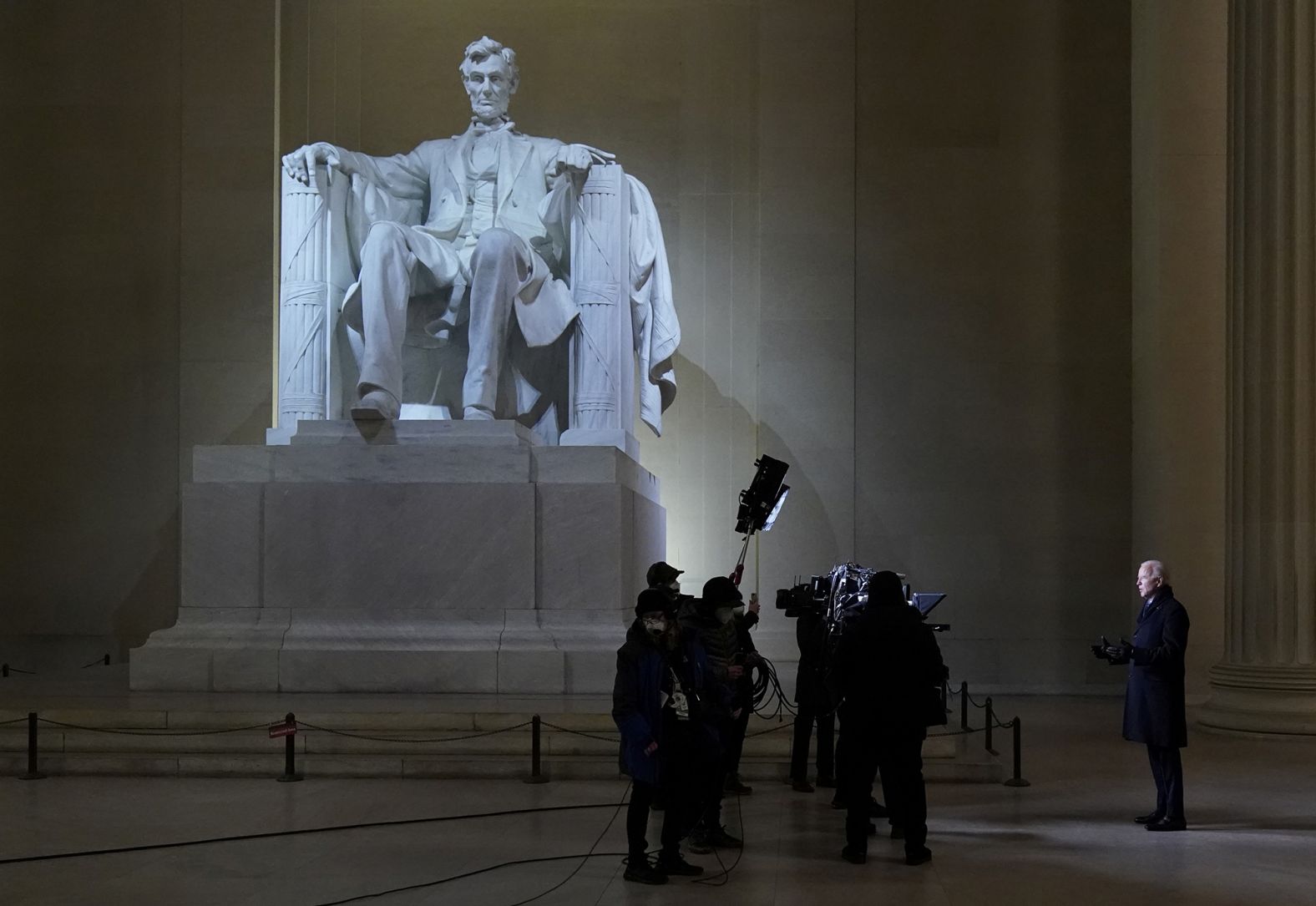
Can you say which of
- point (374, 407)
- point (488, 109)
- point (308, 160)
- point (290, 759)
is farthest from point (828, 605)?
point (488, 109)

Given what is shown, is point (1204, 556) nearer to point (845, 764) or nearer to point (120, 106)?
point (845, 764)

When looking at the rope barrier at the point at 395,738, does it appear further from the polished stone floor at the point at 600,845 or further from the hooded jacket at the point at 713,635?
the hooded jacket at the point at 713,635

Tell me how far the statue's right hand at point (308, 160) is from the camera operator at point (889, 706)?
6035mm

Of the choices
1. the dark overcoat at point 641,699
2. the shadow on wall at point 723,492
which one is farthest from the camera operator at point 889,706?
the shadow on wall at point 723,492

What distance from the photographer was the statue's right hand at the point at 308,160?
33.8ft

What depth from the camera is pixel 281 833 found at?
20.1 ft

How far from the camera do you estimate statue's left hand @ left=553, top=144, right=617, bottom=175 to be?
1018 cm

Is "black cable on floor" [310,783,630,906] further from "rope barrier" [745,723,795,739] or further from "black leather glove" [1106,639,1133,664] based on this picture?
"black leather glove" [1106,639,1133,664]

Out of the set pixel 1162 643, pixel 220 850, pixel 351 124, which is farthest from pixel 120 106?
pixel 1162 643

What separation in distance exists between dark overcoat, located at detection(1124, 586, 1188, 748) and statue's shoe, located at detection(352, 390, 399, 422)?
516 centimetres

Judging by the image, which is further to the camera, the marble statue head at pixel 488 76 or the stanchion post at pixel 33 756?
the marble statue head at pixel 488 76

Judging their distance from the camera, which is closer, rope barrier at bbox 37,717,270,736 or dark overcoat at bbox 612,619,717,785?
dark overcoat at bbox 612,619,717,785

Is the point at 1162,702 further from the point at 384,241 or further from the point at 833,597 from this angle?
the point at 384,241

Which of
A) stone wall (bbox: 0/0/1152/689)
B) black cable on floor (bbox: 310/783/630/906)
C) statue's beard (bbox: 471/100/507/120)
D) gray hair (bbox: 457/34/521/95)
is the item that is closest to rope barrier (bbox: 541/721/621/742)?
black cable on floor (bbox: 310/783/630/906)
